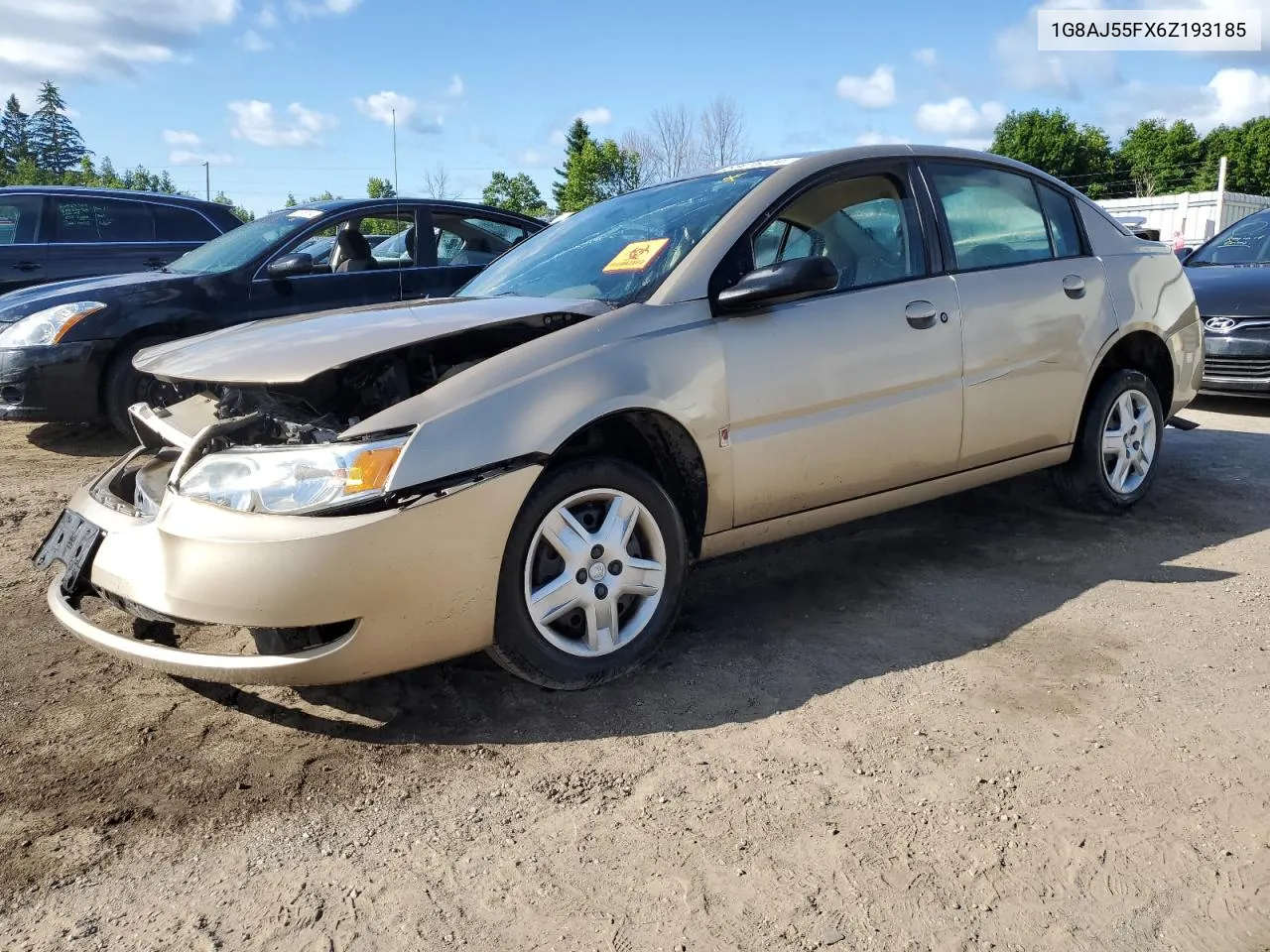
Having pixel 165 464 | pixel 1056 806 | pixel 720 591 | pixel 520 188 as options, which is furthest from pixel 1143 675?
pixel 520 188

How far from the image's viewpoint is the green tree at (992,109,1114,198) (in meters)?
67.8

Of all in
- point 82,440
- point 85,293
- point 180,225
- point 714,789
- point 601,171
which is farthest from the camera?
point 601,171

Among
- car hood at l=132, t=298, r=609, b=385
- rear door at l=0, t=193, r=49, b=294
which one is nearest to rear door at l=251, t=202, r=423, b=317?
rear door at l=0, t=193, r=49, b=294

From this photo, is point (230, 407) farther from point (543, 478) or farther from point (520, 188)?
point (520, 188)

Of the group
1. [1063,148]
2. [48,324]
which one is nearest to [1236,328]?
[48,324]

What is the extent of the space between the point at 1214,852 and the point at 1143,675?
992 mm

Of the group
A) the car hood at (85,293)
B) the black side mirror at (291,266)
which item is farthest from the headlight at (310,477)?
the car hood at (85,293)

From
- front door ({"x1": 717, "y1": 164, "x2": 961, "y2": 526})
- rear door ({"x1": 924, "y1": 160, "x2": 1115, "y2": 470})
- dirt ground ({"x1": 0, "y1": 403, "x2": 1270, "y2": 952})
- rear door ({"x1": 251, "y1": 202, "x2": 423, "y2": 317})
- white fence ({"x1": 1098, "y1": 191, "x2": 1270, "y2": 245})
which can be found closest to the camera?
dirt ground ({"x1": 0, "y1": 403, "x2": 1270, "y2": 952})

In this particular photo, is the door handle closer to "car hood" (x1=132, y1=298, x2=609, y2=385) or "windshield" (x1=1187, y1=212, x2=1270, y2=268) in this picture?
"car hood" (x1=132, y1=298, x2=609, y2=385)

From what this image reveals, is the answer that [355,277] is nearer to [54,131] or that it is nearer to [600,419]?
[600,419]

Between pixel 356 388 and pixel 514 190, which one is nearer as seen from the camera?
pixel 356 388

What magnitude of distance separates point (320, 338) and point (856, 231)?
2070 millimetres

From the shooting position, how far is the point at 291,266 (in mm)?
6402

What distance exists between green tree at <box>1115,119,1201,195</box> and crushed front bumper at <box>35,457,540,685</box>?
72038 mm
